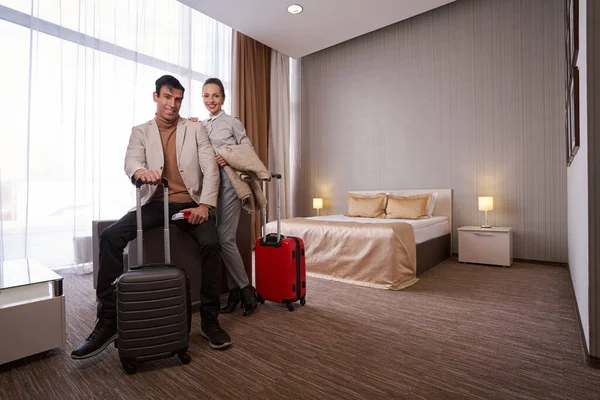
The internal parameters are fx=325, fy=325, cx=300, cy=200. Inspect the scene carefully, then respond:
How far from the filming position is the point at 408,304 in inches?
89.3

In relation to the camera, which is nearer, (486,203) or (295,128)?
(486,203)

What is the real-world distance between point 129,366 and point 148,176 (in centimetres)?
84

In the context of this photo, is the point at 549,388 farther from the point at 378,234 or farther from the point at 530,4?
the point at 530,4

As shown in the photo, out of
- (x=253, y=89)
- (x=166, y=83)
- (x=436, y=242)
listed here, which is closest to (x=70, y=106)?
(x=166, y=83)

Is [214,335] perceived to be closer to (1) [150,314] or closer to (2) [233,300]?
(1) [150,314]

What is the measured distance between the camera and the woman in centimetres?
200

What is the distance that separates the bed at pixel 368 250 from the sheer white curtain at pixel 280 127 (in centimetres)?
188

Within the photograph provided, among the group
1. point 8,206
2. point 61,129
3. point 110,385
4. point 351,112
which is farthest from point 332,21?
point 110,385

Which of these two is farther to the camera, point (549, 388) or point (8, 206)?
point (8, 206)

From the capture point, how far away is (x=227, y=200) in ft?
6.52

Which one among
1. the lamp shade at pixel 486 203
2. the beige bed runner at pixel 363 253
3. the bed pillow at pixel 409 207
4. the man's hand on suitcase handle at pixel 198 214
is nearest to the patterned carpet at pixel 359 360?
the beige bed runner at pixel 363 253

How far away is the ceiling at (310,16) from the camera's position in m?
3.74

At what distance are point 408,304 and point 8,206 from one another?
3469mm

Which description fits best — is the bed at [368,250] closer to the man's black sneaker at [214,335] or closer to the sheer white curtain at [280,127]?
the man's black sneaker at [214,335]
